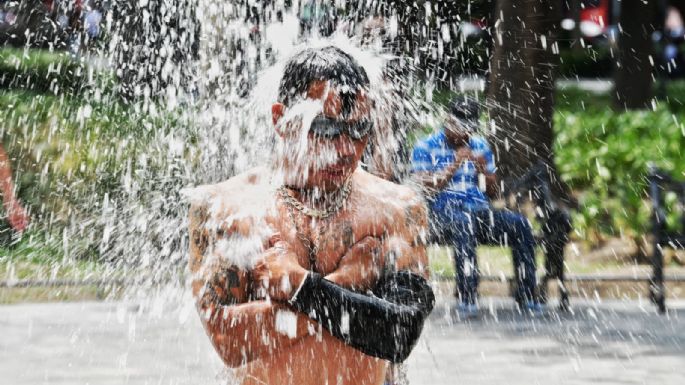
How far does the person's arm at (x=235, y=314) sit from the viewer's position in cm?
263

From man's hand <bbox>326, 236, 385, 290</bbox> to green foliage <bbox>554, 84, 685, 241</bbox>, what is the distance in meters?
8.85

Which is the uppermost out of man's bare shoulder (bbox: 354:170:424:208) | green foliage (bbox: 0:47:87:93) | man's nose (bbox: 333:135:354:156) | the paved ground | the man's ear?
green foliage (bbox: 0:47:87:93)

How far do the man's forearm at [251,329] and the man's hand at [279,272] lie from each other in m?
0.04

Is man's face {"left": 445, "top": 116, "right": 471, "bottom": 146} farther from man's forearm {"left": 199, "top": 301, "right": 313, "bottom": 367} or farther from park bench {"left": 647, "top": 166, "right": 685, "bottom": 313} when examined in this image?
man's forearm {"left": 199, "top": 301, "right": 313, "bottom": 367}

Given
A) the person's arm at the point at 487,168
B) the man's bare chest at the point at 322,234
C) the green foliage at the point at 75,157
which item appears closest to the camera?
the man's bare chest at the point at 322,234

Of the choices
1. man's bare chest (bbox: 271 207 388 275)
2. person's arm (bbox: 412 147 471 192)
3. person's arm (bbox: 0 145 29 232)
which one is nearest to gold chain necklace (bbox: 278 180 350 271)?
man's bare chest (bbox: 271 207 388 275)

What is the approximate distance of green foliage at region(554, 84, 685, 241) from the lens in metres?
11.8

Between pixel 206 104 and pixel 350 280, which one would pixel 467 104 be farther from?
pixel 350 280

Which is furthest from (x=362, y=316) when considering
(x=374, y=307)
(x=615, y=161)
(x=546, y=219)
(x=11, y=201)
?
(x=615, y=161)

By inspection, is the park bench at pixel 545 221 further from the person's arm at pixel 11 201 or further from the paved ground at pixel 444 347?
the person's arm at pixel 11 201

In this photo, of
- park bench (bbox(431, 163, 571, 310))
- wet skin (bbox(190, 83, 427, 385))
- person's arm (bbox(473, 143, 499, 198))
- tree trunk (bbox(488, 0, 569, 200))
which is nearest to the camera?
wet skin (bbox(190, 83, 427, 385))

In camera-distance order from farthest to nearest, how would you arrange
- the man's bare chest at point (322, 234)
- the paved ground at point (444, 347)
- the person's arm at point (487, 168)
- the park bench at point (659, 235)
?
the park bench at point (659, 235)
the person's arm at point (487, 168)
the paved ground at point (444, 347)
the man's bare chest at point (322, 234)

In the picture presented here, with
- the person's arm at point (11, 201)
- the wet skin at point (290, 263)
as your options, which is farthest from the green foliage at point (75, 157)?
the wet skin at point (290, 263)

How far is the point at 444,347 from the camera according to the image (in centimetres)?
776
